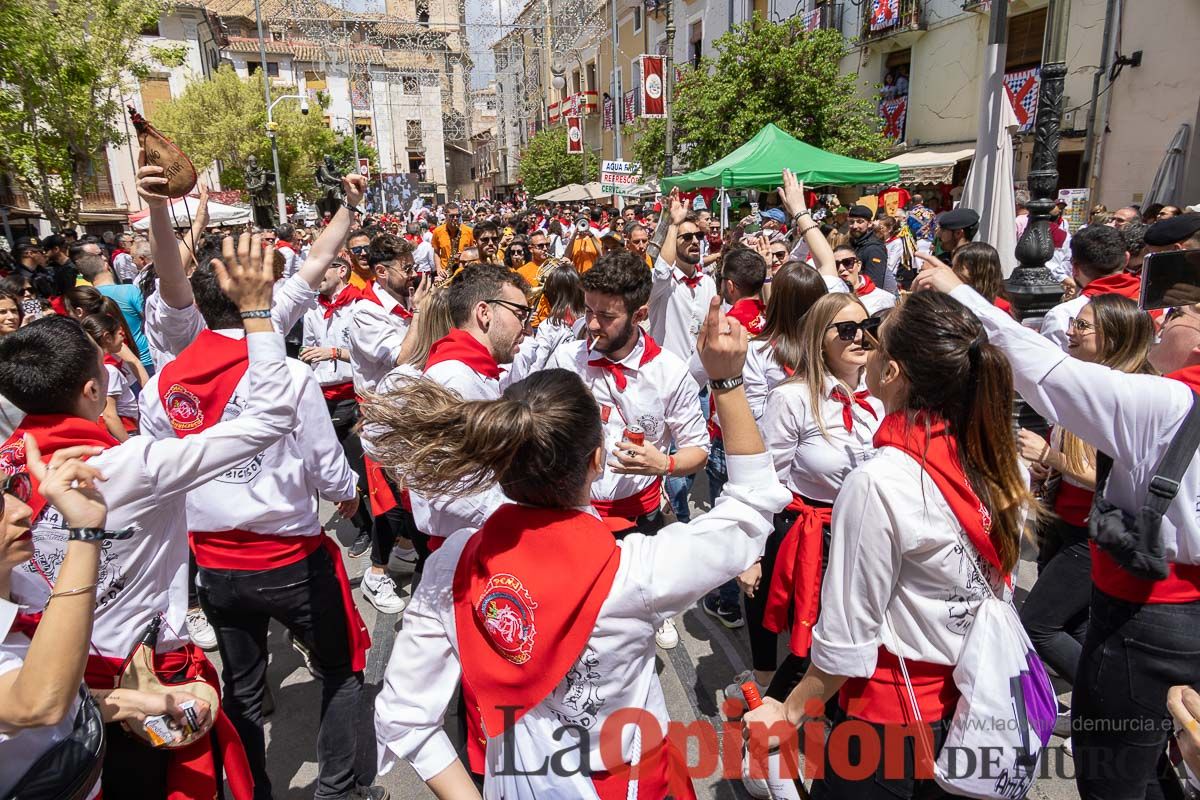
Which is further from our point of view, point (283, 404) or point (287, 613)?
point (287, 613)

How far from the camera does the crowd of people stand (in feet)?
5.06

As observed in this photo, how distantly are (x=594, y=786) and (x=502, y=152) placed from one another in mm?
68932

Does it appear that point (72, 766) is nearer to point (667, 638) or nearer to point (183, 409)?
point (183, 409)

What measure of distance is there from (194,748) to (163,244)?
6.95 feet

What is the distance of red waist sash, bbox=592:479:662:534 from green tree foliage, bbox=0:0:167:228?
49.3 feet

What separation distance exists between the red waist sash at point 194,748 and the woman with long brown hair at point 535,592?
880 millimetres

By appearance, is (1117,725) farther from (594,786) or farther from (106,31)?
(106,31)

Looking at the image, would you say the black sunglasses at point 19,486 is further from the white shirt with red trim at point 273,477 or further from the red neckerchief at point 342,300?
the red neckerchief at point 342,300

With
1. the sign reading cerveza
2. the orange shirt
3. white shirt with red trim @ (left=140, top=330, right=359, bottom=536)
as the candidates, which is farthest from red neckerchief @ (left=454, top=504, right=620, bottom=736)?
the sign reading cerveza

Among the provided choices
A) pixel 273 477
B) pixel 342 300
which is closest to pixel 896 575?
pixel 273 477

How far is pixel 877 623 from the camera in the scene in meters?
1.84

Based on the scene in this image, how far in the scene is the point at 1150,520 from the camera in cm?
192

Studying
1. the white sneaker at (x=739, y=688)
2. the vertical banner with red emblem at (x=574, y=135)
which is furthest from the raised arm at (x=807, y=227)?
the vertical banner with red emblem at (x=574, y=135)

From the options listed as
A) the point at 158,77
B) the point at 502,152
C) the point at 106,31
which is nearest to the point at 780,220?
the point at 106,31
